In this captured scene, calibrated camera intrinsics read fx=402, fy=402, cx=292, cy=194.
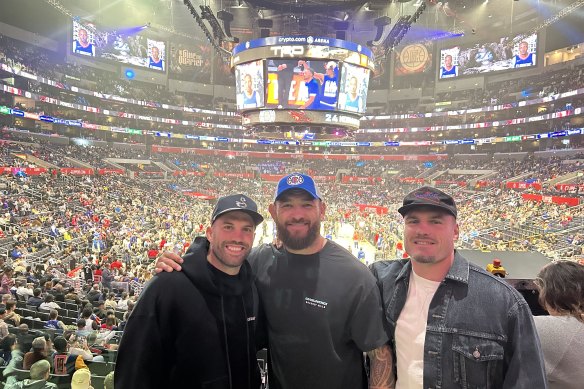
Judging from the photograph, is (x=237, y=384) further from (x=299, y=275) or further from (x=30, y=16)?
(x=30, y=16)

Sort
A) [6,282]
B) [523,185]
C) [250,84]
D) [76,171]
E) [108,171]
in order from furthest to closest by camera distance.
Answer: [108,171] < [76,171] < [523,185] < [250,84] < [6,282]

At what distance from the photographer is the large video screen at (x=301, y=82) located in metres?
22.0

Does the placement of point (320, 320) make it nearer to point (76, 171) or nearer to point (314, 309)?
point (314, 309)

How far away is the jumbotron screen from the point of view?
2155 centimetres

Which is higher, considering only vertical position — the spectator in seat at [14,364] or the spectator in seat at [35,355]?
the spectator in seat at [35,355]

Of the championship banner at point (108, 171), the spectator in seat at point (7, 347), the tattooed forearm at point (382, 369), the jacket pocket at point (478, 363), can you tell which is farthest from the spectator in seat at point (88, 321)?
the championship banner at point (108, 171)

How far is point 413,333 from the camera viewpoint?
255 centimetres

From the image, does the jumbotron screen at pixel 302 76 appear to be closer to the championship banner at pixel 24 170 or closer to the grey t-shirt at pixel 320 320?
the championship banner at pixel 24 170

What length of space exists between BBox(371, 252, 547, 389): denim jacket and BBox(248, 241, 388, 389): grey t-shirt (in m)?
0.44

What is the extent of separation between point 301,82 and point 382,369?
20.6 m

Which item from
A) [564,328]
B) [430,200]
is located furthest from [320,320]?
[564,328]

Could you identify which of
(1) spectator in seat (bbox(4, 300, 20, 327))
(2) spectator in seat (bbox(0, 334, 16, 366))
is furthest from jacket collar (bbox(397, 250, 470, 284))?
(1) spectator in seat (bbox(4, 300, 20, 327))

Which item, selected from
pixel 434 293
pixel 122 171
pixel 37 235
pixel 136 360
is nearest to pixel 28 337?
pixel 136 360

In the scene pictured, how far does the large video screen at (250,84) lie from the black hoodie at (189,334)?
20.7m
